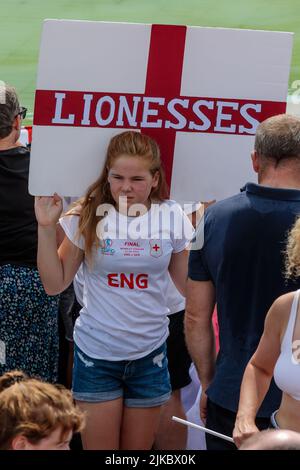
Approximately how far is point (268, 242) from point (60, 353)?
1853 mm

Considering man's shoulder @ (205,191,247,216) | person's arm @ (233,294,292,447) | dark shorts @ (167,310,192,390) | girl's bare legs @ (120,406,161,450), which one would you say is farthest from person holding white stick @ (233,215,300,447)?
dark shorts @ (167,310,192,390)

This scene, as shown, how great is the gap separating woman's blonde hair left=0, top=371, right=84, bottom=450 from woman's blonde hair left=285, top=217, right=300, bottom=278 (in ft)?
2.70

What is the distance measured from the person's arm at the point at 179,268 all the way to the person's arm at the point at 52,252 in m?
0.33

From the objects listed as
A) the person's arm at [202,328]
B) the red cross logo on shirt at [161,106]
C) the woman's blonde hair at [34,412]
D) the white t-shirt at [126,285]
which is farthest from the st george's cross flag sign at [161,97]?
the woman's blonde hair at [34,412]

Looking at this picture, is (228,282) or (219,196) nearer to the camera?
(228,282)

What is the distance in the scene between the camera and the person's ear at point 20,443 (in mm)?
2357

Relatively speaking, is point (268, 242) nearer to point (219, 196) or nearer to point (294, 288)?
point (294, 288)

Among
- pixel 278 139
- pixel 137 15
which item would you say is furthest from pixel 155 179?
pixel 137 15

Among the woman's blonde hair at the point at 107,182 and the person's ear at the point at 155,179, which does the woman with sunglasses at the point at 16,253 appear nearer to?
the woman's blonde hair at the point at 107,182

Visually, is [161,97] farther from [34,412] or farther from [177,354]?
[34,412]

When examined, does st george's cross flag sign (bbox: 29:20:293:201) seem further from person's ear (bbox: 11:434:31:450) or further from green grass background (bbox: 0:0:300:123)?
green grass background (bbox: 0:0:300:123)

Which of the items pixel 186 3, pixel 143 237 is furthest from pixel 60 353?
pixel 186 3

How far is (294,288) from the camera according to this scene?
309 cm

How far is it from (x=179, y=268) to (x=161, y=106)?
1.97 feet
